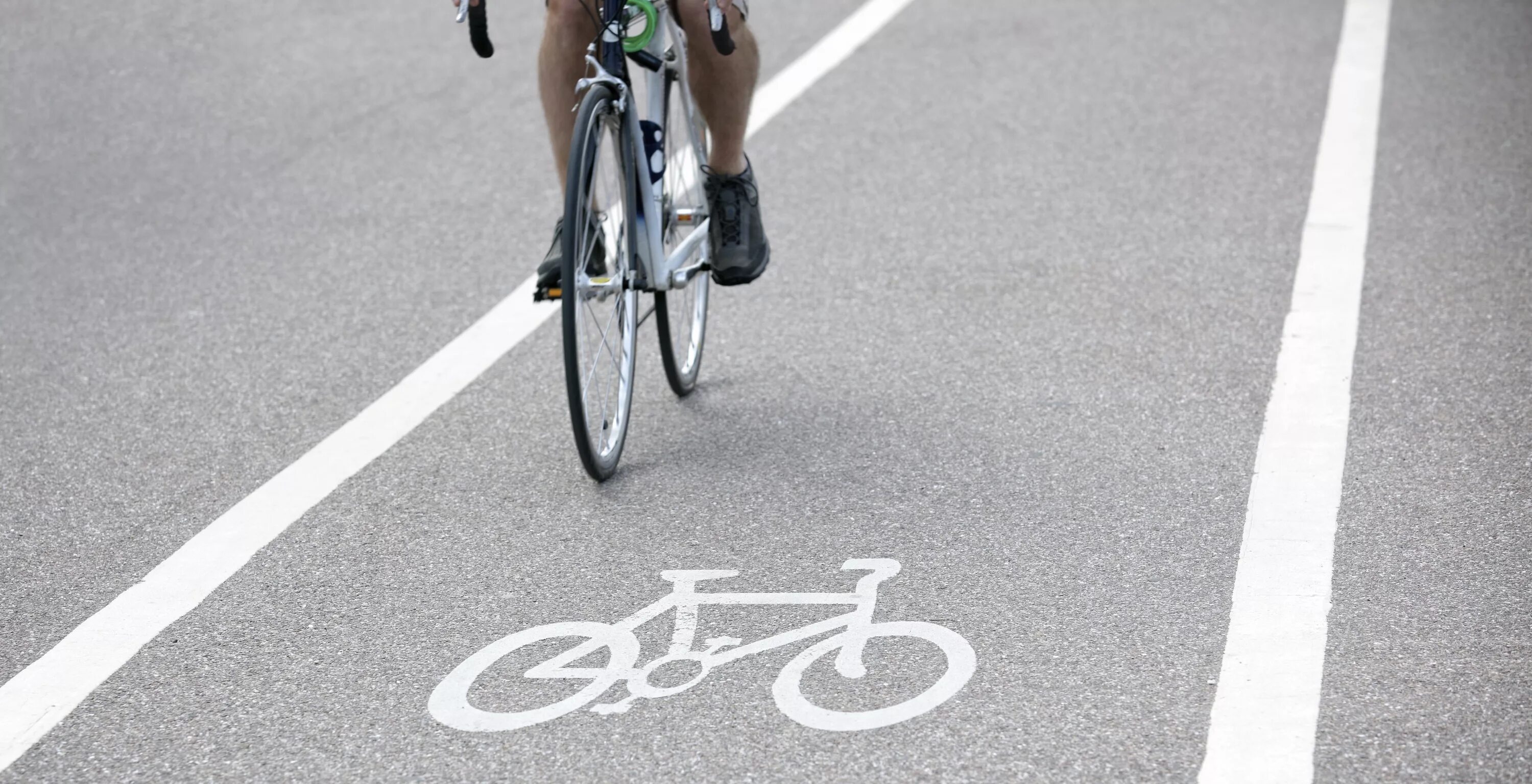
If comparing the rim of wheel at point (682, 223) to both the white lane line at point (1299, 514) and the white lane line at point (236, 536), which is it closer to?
the white lane line at point (236, 536)

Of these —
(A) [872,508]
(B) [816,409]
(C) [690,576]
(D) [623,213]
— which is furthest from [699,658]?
(B) [816,409]

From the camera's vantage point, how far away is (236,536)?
13.7ft

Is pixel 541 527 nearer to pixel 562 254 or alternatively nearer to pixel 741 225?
pixel 562 254

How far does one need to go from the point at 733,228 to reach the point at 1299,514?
1798mm

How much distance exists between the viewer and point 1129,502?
4211 millimetres

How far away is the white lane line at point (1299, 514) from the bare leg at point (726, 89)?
1694 millimetres

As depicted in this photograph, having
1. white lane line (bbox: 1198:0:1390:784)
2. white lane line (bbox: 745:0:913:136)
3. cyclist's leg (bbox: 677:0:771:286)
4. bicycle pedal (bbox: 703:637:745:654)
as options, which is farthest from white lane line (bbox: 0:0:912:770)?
white lane line (bbox: 745:0:913:136)

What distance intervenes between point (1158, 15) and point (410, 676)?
7.31 metres

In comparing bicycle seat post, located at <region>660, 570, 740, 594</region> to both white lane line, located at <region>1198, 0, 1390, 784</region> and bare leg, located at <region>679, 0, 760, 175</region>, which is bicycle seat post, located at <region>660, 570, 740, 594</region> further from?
bare leg, located at <region>679, 0, 760, 175</region>

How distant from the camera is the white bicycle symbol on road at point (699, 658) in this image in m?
3.29

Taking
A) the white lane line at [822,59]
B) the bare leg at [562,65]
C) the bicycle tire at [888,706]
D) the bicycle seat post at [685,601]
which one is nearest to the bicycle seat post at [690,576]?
the bicycle seat post at [685,601]

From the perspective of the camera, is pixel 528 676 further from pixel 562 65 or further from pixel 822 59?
pixel 822 59

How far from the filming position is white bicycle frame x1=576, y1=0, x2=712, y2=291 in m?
4.33

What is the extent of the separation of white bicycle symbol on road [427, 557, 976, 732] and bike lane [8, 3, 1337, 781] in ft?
0.12
